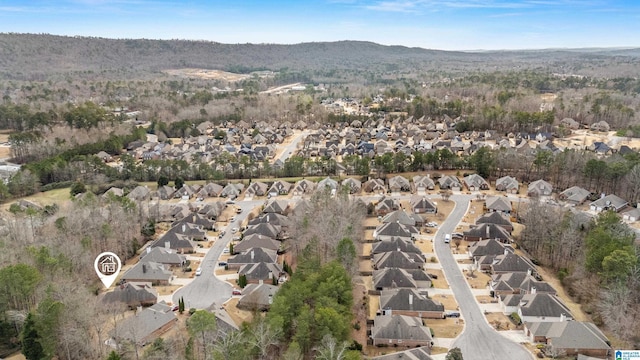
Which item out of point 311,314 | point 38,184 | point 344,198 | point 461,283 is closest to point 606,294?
point 461,283

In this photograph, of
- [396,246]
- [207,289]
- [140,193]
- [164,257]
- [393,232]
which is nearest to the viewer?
[207,289]

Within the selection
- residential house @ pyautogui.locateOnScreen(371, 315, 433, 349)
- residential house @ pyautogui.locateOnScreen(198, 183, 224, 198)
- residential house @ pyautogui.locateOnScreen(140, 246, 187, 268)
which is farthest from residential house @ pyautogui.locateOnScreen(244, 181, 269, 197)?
residential house @ pyautogui.locateOnScreen(371, 315, 433, 349)

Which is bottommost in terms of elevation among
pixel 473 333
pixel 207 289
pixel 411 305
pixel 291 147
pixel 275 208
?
Answer: pixel 473 333

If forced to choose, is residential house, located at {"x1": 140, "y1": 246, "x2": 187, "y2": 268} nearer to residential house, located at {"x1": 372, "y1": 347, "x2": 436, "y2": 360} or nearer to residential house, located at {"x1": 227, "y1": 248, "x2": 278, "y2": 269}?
residential house, located at {"x1": 227, "y1": 248, "x2": 278, "y2": 269}

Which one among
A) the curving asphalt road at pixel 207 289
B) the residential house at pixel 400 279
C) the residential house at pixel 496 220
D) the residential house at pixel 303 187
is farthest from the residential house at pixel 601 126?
the curving asphalt road at pixel 207 289

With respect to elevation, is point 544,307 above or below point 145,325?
below

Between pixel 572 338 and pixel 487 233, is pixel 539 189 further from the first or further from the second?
pixel 572 338

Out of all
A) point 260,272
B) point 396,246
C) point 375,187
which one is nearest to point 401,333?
point 396,246
